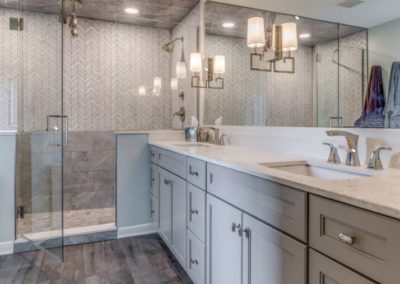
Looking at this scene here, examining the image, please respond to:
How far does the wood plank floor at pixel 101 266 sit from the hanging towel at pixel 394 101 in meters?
1.57

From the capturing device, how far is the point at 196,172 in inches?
70.2

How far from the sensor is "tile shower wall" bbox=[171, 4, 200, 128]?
3275 mm

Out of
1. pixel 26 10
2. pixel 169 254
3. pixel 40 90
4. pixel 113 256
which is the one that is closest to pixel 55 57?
pixel 40 90

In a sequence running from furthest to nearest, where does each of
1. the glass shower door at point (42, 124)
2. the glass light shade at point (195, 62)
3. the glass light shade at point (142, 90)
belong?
the glass light shade at point (142, 90) < the glass light shade at point (195, 62) < the glass shower door at point (42, 124)

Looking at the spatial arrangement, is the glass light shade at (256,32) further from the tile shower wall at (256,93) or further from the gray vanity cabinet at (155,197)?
the gray vanity cabinet at (155,197)

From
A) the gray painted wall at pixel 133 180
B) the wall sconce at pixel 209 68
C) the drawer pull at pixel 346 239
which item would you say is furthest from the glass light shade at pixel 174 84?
the drawer pull at pixel 346 239

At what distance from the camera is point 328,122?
1.59 meters

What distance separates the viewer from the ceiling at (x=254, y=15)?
1.50 meters

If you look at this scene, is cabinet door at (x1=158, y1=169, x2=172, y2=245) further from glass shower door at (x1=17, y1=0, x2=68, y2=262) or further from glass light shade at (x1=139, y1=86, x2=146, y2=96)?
glass light shade at (x1=139, y1=86, x2=146, y2=96)

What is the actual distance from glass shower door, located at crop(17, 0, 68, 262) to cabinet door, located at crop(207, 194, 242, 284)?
119 centimetres

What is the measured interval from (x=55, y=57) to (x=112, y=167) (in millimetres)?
1961

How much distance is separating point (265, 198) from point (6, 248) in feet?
7.73

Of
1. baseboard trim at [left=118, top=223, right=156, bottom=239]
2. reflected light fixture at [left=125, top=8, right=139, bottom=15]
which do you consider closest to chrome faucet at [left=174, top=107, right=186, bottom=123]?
baseboard trim at [left=118, top=223, right=156, bottom=239]

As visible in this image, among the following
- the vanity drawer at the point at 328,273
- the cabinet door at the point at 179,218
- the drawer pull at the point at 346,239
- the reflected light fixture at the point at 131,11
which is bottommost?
the cabinet door at the point at 179,218
